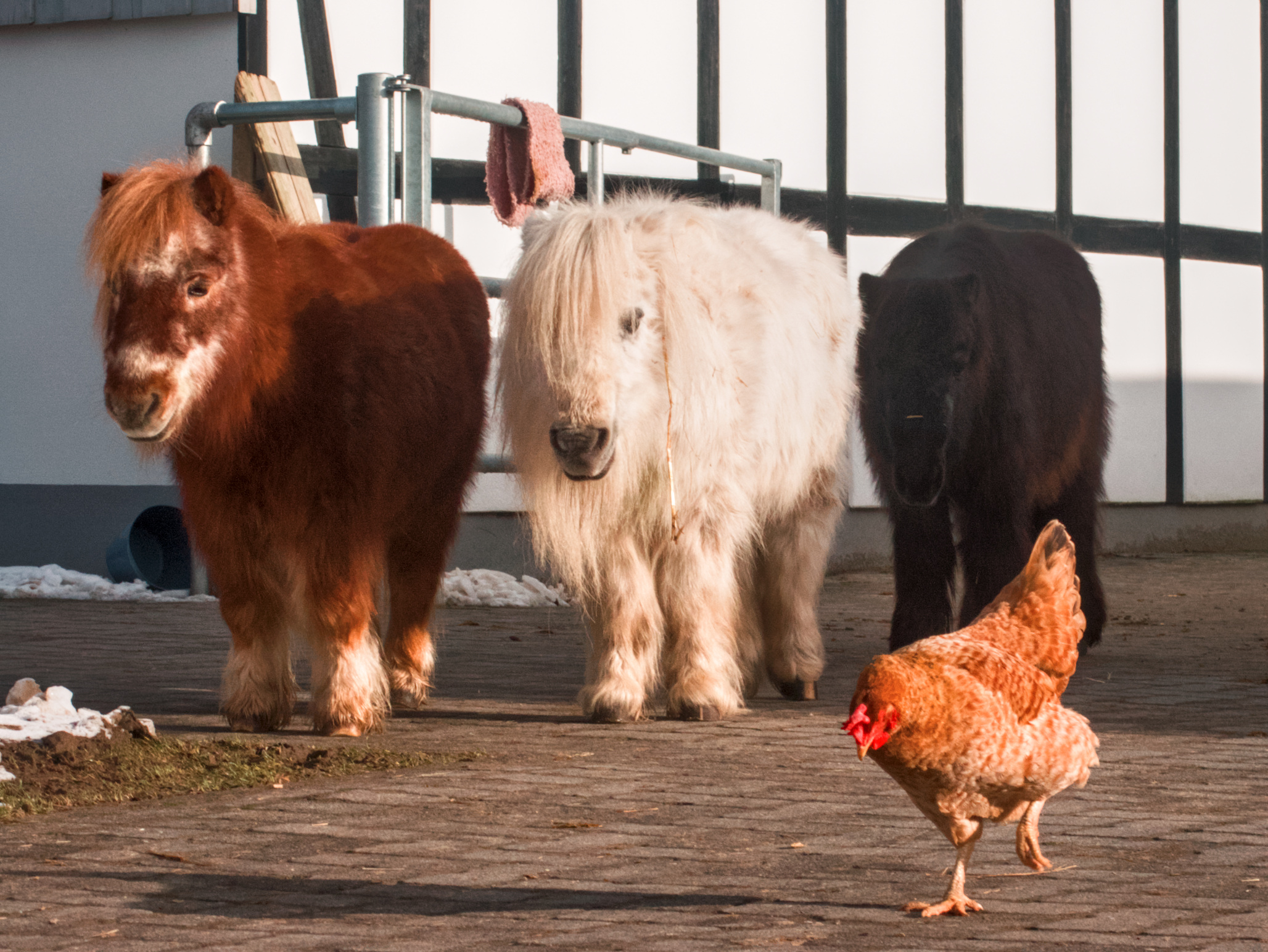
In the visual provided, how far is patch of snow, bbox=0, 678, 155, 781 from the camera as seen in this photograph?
221 inches

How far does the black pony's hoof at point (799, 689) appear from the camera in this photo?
7289 millimetres

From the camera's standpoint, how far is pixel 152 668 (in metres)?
8.19

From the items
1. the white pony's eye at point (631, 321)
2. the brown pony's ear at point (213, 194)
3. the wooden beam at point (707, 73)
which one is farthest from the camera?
the wooden beam at point (707, 73)

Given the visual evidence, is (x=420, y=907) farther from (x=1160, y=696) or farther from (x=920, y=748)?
(x=1160, y=696)

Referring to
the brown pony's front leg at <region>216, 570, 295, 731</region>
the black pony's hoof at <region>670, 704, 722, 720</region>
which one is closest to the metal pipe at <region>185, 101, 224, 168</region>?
the brown pony's front leg at <region>216, 570, 295, 731</region>

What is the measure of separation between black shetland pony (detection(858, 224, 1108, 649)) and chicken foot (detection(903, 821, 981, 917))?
352 cm

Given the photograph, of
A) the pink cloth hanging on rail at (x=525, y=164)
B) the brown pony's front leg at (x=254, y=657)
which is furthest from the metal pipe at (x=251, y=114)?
the brown pony's front leg at (x=254, y=657)

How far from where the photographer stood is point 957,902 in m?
3.70

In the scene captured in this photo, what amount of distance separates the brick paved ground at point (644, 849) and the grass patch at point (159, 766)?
4.9 inches

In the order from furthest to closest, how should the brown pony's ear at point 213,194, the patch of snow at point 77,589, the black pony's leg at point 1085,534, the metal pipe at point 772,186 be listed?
the metal pipe at point 772,186 → the patch of snow at point 77,589 → the black pony's leg at point 1085,534 → the brown pony's ear at point 213,194

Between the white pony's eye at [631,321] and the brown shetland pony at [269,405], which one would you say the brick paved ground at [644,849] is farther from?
the white pony's eye at [631,321]

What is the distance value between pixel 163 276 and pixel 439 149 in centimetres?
751

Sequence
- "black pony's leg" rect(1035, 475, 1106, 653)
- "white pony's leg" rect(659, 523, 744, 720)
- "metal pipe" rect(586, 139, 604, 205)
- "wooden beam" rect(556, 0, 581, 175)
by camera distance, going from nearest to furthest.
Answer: "white pony's leg" rect(659, 523, 744, 720), "black pony's leg" rect(1035, 475, 1106, 653), "metal pipe" rect(586, 139, 604, 205), "wooden beam" rect(556, 0, 581, 175)

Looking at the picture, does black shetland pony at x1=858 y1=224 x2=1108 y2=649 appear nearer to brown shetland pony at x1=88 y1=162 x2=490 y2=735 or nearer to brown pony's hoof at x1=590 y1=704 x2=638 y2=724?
brown pony's hoof at x1=590 y1=704 x2=638 y2=724
